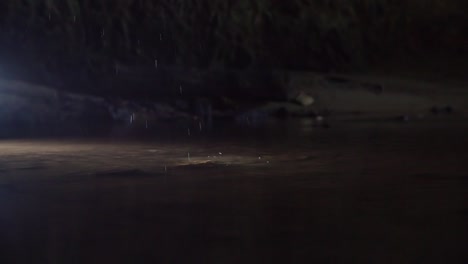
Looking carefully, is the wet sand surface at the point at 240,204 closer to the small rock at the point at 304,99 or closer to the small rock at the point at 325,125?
the small rock at the point at 325,125

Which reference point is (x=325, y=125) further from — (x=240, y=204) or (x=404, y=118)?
(x=240, y=204)

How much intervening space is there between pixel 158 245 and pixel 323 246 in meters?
0.91

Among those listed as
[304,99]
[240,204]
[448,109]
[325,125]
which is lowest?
[240,204]

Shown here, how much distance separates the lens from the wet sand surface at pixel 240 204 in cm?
439

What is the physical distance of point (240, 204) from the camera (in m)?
5.76

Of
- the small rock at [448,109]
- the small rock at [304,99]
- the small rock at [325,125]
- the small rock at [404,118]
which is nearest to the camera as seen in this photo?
the small rock at [325,125]

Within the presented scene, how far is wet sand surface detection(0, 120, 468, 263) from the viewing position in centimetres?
439

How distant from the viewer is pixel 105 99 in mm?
18859

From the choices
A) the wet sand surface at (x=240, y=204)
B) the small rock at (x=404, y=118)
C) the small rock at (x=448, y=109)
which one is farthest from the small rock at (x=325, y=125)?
the small rock at (x=448, y=109)

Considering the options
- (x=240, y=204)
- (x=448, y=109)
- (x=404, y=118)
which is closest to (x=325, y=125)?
(x=404, y=118)

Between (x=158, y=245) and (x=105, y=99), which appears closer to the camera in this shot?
(x=158, y=245)

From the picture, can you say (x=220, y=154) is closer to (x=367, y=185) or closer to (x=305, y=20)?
(x=367, y=185)

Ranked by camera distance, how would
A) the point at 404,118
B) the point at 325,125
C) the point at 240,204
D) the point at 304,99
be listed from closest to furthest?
the point at 240,204
the point at 325,125
the point at 404,118
the point at 304,99

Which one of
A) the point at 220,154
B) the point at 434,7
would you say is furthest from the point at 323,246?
the point at 434,7
